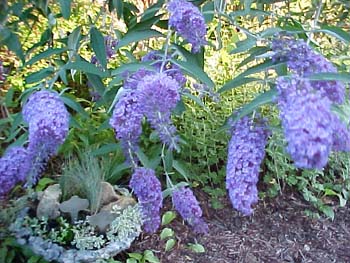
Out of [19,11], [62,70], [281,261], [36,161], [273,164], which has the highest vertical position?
[19,11]

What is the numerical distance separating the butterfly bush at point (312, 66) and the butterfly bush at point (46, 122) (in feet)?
1.52

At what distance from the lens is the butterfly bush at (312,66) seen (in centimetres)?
121

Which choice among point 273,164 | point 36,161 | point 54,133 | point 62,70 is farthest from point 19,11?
point 273,164

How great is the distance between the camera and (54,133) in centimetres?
129

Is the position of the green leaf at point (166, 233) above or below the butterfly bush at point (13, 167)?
below

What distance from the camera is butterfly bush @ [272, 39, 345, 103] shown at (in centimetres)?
121

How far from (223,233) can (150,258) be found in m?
0.39

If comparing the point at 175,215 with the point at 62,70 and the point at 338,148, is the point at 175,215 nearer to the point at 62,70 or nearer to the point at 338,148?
the point at 62,70

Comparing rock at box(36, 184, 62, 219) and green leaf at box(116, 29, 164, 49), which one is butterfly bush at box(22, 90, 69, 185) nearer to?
green leaf at box(116, 29, 164, 49)

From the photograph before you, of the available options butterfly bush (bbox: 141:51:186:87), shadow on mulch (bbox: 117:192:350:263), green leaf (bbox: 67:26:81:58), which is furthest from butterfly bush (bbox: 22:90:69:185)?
shadow on mulch (bbox: 117:192:350:263)

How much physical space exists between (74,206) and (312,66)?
1430 millimetres

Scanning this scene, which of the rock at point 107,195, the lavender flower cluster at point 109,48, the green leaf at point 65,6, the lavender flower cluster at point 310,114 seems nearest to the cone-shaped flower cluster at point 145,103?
the lavender flower cluster at point 310,114

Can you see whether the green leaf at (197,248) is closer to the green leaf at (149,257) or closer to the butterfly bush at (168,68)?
the green leaf at (149,257)

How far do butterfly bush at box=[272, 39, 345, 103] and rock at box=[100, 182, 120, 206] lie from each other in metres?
1.34
